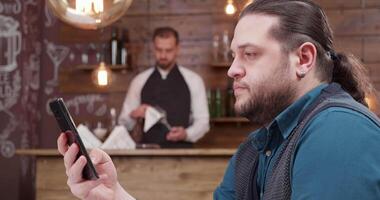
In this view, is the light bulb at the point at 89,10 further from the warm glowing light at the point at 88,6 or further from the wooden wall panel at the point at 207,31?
the wooden wall panel at the point at 207,31

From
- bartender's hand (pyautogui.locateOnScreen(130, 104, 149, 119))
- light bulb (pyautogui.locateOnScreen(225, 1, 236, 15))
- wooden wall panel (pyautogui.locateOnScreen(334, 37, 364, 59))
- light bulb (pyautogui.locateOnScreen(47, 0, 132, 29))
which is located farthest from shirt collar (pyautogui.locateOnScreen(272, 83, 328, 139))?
wooden wall panel (pyautogui.locateOnScreen(334, 37, 364, 59))

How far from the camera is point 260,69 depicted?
1314mm

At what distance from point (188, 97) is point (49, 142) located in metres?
1.74

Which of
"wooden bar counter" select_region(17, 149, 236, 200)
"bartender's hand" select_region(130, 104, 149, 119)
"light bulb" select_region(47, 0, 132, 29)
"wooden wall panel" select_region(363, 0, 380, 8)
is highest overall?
"wooden wall panel" select_region(363, 0, 380, 8)

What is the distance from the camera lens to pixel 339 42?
5613mm

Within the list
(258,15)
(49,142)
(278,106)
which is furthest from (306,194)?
(49,142)

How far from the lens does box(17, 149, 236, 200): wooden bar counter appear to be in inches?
148

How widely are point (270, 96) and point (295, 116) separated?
0.08 metres

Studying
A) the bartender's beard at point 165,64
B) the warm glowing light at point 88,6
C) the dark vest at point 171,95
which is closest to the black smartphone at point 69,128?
the warm glowing light at point 88,6

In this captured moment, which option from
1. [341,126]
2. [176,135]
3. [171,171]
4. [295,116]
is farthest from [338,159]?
[176,135]

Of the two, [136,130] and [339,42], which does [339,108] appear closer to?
[136,130]

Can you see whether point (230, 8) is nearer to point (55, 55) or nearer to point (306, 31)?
point (55, 55)

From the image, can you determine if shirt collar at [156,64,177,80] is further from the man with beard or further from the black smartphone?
the black smartphone

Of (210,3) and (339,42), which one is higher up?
(210,3)
